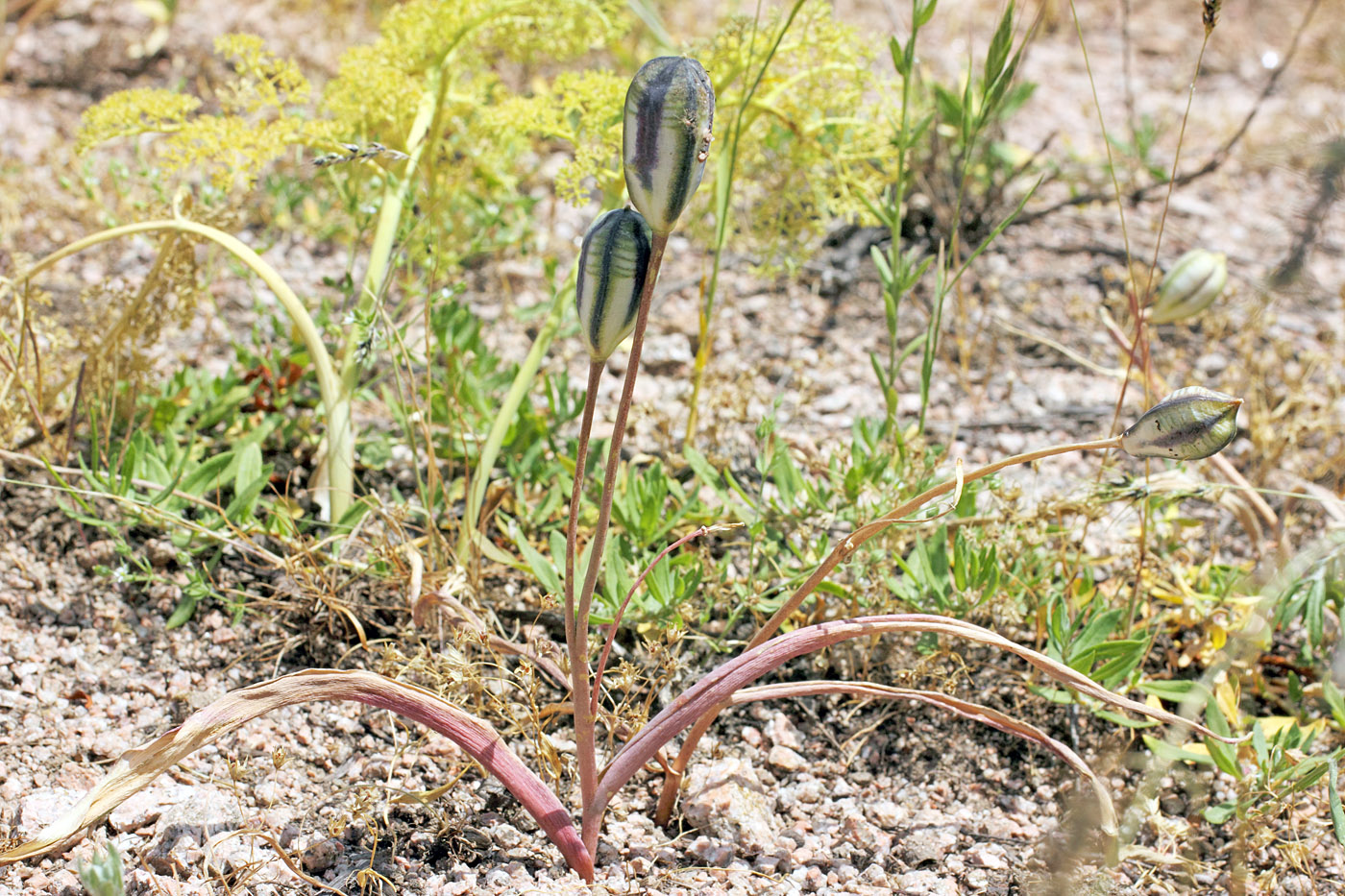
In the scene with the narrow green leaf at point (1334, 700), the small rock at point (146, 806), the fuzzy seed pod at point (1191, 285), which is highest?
the fuzzy seed pod at point (1191, 285)

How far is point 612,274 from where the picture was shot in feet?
2.98

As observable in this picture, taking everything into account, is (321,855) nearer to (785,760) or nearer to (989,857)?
(785,760)

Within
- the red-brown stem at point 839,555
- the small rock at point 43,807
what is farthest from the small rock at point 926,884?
the small rock at point 43,807

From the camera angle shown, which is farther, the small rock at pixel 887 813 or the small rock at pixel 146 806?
the small rock at pixel 887 813

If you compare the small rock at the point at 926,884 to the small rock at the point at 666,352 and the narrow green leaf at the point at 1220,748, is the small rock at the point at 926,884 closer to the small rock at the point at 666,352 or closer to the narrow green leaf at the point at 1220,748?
the narrow green leaf at the point at 1220,748

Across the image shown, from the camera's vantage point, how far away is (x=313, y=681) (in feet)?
3.59

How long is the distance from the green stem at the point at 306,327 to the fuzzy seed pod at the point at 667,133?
854 mm

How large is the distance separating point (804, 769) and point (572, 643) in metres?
0.58

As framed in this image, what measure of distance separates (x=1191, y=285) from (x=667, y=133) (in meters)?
1.27

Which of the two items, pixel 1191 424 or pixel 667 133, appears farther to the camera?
pixel 1191 424

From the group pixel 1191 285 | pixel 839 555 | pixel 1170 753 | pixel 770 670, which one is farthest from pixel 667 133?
pixel 1191 285

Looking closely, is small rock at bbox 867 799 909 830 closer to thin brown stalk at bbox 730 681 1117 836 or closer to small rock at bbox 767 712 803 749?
small rock at bbox 767 712 803 749

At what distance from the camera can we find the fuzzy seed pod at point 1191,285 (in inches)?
67.2

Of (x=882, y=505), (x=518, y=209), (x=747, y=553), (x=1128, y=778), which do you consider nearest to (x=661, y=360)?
(x=518, y=209)
